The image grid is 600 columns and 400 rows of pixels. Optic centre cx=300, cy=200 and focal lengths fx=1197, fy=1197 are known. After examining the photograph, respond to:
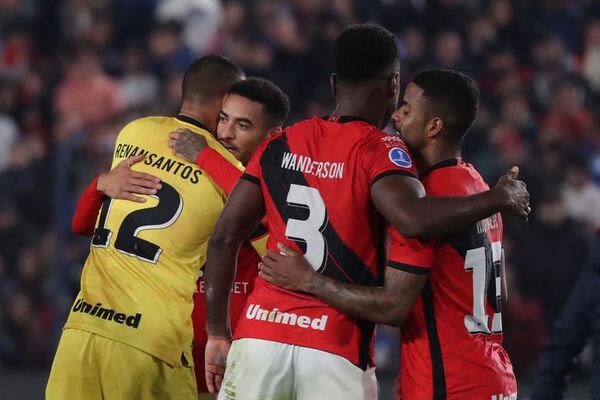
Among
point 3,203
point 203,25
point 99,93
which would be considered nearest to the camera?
point 3,203

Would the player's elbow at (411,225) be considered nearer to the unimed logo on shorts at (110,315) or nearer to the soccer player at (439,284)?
the soccer player at (439,284)

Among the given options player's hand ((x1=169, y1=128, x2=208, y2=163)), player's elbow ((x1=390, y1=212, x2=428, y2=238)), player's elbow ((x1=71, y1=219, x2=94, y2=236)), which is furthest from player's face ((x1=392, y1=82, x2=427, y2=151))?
player's elbow ((x1=71, y1=219, x2=94, y2=236))

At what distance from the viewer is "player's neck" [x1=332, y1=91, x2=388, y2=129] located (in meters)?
4.64

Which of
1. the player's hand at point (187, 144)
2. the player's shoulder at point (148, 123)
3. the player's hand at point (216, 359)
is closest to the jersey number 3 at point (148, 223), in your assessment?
the player's hand at point (187, 144)

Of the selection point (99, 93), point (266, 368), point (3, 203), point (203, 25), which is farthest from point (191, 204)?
point (203, 25)

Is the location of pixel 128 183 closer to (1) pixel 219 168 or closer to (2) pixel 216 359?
(1) pixel 219 168

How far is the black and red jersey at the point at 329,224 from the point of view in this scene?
14.5 ft

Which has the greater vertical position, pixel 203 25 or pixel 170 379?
pixel 203 25

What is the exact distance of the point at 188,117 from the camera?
554 centimetres

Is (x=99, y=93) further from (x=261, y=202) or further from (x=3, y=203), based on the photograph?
(x=261, y=202)

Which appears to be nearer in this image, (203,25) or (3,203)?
(3,203)

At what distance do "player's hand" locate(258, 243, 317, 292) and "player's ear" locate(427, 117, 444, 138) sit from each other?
0.70m

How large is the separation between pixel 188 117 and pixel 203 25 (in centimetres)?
761

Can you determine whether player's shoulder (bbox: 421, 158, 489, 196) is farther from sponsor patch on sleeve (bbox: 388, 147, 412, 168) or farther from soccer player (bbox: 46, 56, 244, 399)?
soccer player (bbox: 46, 56, 244, 399)
